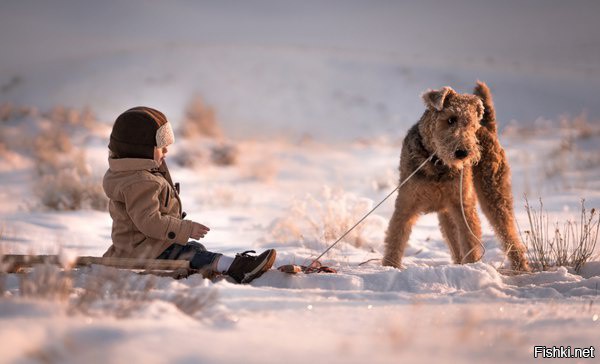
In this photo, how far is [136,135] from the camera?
14.1 ft

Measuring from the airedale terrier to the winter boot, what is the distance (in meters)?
1.46

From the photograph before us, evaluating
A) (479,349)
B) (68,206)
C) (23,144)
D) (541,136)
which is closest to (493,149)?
(479,349)

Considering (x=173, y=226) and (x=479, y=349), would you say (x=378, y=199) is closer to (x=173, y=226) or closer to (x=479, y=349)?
(x=173, y=226)

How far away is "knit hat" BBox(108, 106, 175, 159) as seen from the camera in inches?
170

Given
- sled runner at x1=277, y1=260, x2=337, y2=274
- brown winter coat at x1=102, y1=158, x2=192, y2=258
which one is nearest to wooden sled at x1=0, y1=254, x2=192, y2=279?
brown winter coat at x1=102, y1=158, x2=192, y2=258

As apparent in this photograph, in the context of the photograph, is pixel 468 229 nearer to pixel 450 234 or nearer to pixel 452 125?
pixel 450 234

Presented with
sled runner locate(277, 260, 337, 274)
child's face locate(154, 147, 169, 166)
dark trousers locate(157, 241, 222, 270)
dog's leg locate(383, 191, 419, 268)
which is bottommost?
sled runner locate(277, 260, 337, 274)

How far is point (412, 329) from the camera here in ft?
8.60

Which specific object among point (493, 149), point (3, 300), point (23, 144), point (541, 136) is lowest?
point (3, 300)

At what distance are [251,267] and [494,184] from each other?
2.56 metres

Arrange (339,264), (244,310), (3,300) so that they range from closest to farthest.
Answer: (3,300) → (244,310) → (339,264)

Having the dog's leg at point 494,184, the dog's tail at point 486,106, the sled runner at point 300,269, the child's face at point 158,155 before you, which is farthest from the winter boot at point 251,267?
the dog's tail at point 486,106

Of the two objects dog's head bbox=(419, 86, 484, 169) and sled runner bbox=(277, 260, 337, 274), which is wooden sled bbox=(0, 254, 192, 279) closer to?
sled runner bbox=(277, 260, 337, 274)

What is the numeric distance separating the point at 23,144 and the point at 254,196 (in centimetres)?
737
